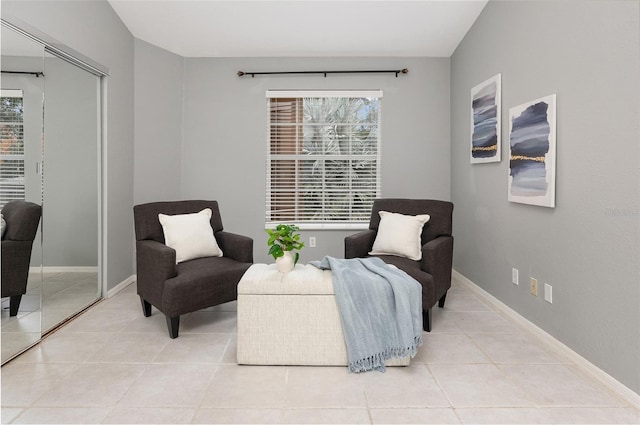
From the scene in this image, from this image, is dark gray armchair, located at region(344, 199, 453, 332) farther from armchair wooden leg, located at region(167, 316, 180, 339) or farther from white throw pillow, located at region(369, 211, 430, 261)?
armchair wooden leg, located at region(167, 316, 180, 339)

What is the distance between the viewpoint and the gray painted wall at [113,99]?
9.70 feet

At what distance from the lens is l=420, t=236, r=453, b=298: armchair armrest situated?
2900 mm

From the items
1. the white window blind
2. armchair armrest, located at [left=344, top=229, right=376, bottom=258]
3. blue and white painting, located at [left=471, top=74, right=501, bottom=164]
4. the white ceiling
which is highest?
the white ceiling

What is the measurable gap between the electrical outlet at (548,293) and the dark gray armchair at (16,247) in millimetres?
3371

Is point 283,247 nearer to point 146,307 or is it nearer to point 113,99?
point 146,307

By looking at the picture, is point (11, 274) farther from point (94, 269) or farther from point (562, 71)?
point (562, 71)

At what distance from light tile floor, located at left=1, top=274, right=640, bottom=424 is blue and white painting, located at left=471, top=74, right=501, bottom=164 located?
5.18 ft

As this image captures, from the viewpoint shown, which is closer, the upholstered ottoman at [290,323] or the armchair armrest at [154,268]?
the upholstered ottoman at [290,323]

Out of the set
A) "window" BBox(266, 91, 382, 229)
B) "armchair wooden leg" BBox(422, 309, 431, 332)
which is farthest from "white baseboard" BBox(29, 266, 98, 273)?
"armchair wooden leg" BBox(422, 309, 431, 332)

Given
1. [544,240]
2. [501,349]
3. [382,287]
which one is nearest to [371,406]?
[382,287]

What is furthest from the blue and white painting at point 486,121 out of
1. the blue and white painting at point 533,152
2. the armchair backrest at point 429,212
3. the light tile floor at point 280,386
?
the light tile floor at point 280,386

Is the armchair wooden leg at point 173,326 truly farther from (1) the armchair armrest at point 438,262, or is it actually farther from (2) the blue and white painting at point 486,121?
(2) the blue and white painting at point 486,121

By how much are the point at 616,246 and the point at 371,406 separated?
1.52m

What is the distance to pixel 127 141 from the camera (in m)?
3.82
